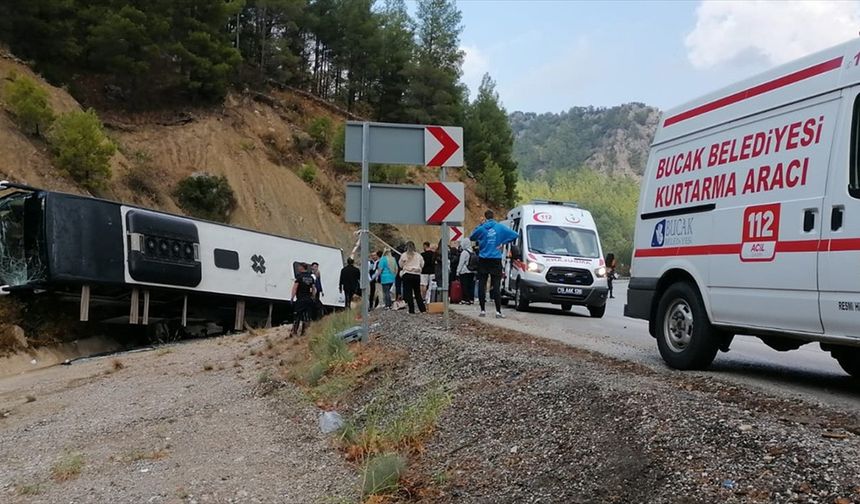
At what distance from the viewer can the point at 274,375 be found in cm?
1059

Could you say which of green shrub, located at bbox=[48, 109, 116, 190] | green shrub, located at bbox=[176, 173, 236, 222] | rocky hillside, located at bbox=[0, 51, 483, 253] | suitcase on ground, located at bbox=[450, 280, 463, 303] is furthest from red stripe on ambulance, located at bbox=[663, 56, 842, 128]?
green shrub, located at bbox=[176, 173, 236, 222]

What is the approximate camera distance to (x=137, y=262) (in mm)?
17656

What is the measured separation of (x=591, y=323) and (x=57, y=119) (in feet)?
77.1

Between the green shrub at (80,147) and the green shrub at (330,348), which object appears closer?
the green shrub at (330,348)

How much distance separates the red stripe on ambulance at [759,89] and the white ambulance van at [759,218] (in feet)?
0.04

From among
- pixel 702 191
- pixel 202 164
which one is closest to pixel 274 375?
pixel 702 191

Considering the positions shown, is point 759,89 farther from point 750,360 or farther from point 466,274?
point 466,274

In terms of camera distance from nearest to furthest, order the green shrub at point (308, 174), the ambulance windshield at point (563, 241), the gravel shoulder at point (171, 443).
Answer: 1. the gravel shoulder at point (171, 443)
2. the ambulance windshield at point (563, 241)
3. the green shrub at point (308, 174)

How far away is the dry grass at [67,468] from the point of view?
20.8ft

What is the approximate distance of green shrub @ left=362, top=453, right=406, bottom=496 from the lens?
4.90m

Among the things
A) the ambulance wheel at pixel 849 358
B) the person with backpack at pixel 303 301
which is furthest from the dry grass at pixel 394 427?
the person with backpack at pixel 303 301

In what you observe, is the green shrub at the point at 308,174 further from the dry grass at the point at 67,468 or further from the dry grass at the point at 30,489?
the dry grass at the point at 30,489

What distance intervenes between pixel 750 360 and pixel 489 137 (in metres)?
61.7

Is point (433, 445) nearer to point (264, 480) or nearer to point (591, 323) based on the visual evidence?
point (264, 480)
